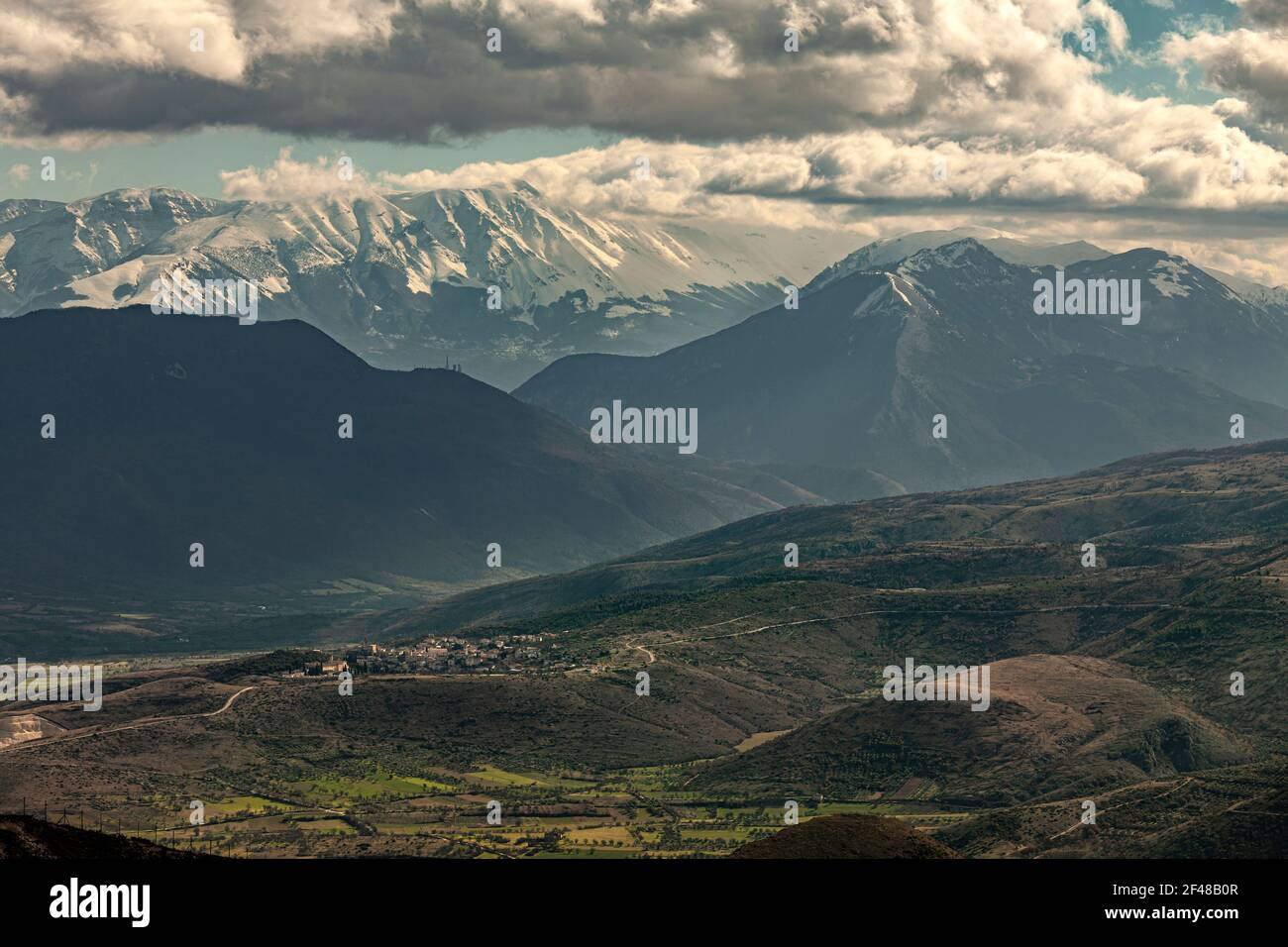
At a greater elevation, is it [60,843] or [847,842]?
[60,843]

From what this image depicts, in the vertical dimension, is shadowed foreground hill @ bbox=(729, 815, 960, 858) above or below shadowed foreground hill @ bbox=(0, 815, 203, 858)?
below

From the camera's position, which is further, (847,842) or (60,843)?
(847,842)

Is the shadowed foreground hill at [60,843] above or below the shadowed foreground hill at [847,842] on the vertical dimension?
above

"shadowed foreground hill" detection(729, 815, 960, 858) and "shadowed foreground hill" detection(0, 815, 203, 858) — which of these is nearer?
"shadowed foreground hill" detection(0, 815, 203, 858)

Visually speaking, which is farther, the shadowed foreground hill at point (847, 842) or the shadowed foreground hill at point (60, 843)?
the shadowed foreground hill at point (847, 842)
